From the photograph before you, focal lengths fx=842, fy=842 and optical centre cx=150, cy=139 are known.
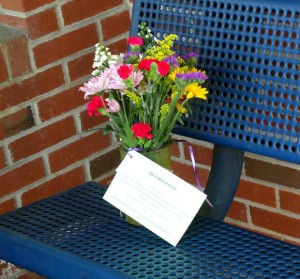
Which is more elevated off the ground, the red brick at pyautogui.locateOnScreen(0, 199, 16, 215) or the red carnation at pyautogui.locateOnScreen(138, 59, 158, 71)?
the red carnation at pyautogui.locateOnScreen(138, 59, 158, 71)

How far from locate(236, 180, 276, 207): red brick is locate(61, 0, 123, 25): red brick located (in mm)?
A: 694

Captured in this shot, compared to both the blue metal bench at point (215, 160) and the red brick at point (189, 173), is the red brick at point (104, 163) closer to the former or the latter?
the red brick at point (189, 173)

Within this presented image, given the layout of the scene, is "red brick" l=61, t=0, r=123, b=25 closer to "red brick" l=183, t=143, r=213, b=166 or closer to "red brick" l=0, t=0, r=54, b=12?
"red brick" l=0, t=0, r=54, b=12

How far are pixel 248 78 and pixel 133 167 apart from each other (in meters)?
0.39

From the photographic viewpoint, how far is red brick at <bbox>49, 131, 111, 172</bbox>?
8.49 feet

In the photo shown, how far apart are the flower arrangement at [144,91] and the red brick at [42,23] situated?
45cm

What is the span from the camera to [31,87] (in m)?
2.46

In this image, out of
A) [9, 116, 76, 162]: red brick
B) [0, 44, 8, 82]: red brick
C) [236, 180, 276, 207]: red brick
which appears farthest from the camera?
[236, 180, 276, 207]: red brick

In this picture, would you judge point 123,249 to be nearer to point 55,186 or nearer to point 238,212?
point 55,186

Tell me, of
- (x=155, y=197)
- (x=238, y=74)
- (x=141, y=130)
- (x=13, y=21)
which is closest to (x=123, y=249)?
(x=155, y=197)

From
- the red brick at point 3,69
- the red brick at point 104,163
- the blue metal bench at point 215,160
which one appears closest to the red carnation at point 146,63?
the blue metal bench at point 215,160

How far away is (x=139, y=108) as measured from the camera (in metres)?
1.99

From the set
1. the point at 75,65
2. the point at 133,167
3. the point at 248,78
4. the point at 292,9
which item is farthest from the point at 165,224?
the point at 75,65

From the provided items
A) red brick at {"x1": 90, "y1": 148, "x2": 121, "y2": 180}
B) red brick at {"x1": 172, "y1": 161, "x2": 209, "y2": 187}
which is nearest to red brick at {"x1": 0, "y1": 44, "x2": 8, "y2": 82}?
red brick at {"x1": 90, "y1": 148, "x2": 121, "y2": 180}
